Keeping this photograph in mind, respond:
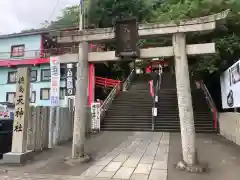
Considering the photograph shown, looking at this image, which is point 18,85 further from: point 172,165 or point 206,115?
point 206,115

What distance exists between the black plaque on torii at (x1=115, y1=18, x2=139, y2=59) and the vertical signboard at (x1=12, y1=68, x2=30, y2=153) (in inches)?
138

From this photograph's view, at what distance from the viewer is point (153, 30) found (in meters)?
7.50

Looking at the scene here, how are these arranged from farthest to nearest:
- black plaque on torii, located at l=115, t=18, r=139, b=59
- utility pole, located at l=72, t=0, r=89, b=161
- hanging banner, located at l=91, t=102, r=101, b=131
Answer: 1. hanging banner, located at l=91, t=102, r=101, b=131
2. utility pole, located at l=72, t=0, r=89, b=161
3. black plaque on torii, located at l=115, t=18, r=139, b=59

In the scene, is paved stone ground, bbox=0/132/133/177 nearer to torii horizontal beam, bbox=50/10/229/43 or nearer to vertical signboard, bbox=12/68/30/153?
vertical signboard, bbox=12/68/30/153

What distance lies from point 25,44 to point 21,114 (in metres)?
17.5

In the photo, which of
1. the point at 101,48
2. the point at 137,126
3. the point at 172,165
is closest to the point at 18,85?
the point at 172,165

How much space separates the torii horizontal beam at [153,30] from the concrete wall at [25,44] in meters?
15.5

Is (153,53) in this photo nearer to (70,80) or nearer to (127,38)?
(127,38)

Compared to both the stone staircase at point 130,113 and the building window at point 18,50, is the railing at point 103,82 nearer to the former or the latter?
the stone staircase at point 130,113

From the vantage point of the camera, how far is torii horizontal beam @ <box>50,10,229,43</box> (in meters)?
7.02

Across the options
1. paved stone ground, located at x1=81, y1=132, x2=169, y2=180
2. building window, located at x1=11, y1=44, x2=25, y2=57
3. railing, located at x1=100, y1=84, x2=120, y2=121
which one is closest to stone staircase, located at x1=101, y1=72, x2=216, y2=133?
railing, located at x1=100, y1=84, x2=120, y2=121

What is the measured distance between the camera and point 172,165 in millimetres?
6828

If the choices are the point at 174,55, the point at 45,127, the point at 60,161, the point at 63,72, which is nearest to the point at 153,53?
the point at 174,55

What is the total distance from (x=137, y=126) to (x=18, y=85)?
8.12 m
